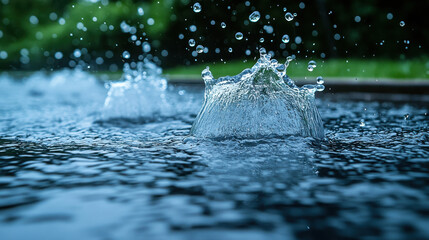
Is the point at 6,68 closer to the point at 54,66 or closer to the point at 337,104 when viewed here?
the point at 54,66

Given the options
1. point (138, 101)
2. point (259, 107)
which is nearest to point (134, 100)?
point (138, 101)

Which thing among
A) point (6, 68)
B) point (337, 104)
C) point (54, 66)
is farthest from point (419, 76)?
point (6, 68)

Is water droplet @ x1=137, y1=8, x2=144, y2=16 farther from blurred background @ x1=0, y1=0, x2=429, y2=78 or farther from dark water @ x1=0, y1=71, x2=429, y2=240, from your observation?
dark water @ x1=0, y1=71, x2=429, y2=240

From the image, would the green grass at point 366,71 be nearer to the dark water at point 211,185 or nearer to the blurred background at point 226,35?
the blurred background at point 226,35

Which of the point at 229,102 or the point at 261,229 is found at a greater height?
the point at 229,102

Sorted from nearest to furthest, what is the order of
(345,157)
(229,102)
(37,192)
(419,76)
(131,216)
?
1. (131,216)
2. (37,192)
3. (345,157)
4. (229,102)
5. (419,76)

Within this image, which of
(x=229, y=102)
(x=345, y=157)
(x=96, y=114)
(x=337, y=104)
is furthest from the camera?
(x=337, y=104)

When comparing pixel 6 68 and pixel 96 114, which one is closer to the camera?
pixel 96 114
